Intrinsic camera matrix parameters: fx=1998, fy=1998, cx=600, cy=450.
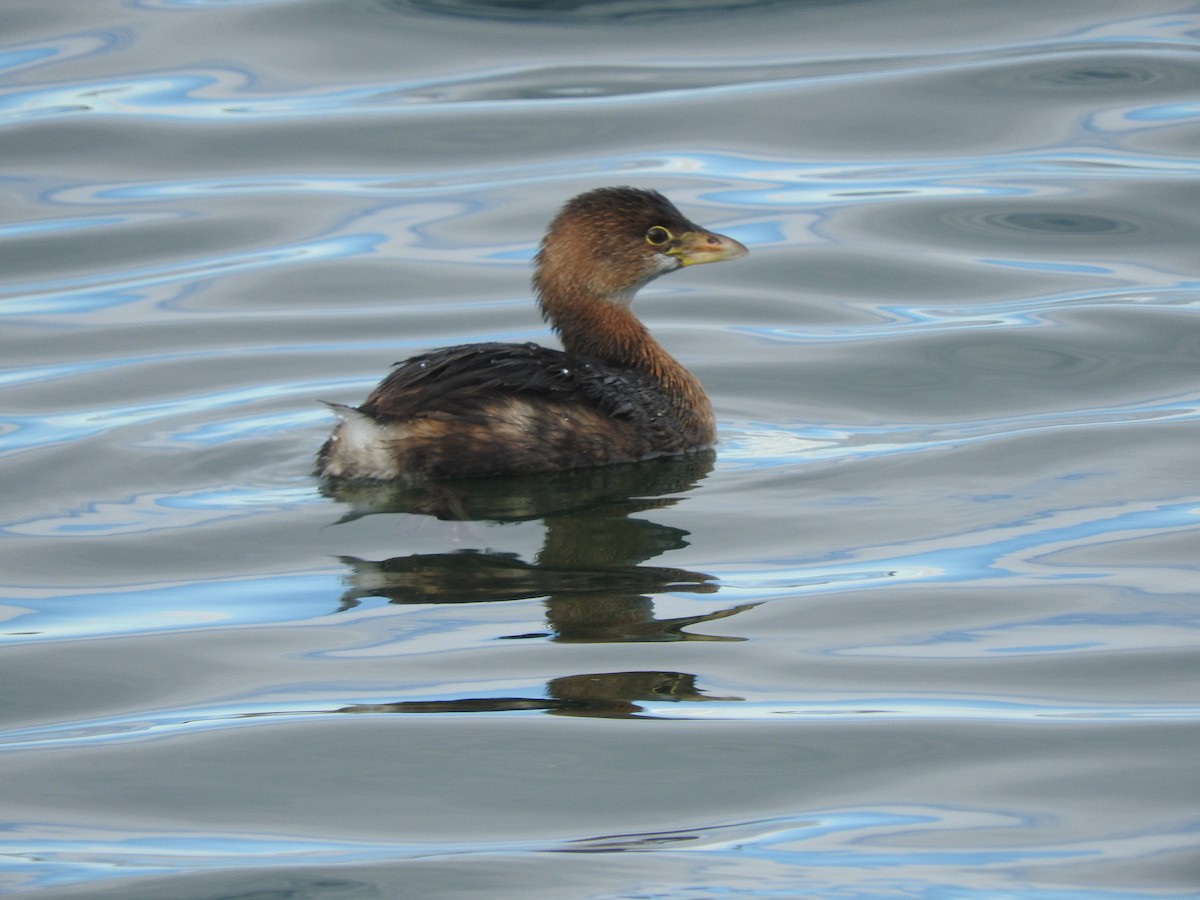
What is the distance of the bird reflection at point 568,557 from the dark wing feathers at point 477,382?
0.85 ft

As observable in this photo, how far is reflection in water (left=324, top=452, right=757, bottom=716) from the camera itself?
4.86 meters

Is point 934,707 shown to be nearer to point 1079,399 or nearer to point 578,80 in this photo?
point 1079,399

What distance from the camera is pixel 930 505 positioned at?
21.2 ft

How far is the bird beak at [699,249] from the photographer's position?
782 cm

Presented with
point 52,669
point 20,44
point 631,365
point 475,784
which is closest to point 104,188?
point 20,44

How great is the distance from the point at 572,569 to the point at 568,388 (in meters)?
1.23

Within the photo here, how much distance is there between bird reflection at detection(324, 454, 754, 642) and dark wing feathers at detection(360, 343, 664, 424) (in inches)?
10.2

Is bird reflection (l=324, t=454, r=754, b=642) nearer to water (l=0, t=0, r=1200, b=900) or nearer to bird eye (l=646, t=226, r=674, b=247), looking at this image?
water (l=0, t=0, r=1200, b=900)

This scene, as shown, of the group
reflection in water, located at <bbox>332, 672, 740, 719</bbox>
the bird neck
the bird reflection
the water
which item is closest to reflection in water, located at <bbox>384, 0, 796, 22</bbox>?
the water

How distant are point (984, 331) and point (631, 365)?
6.76ft

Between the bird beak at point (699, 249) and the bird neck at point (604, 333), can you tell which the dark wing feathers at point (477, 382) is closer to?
the bird neck at point (604, 333)

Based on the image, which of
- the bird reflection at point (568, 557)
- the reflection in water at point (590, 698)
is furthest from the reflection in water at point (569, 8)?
the reflection in water at point (590, 698)

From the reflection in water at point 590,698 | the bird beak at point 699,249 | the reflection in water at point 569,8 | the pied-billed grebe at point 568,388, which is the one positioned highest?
the reflection in water at point 569,8

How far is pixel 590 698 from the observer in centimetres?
480
